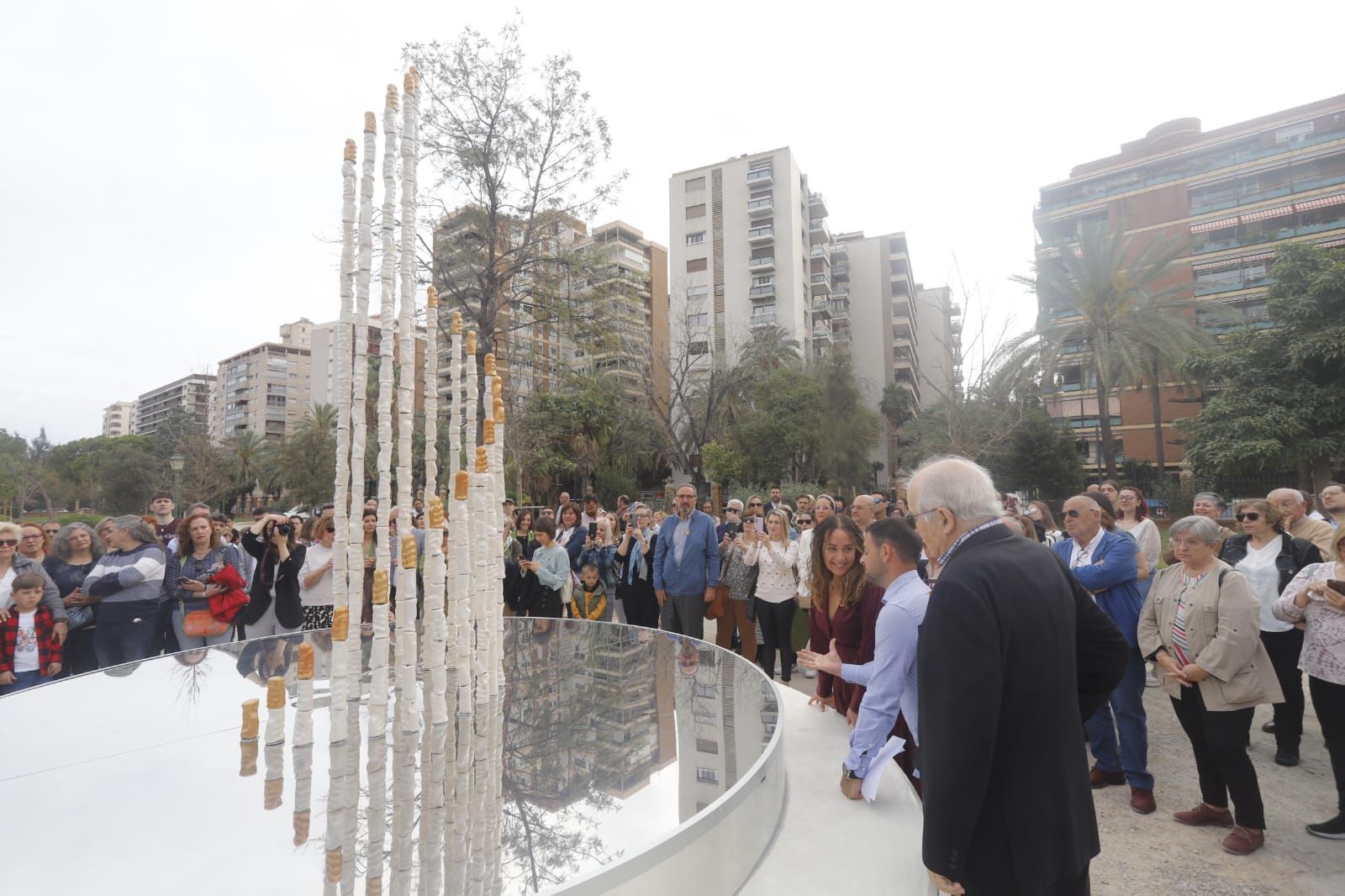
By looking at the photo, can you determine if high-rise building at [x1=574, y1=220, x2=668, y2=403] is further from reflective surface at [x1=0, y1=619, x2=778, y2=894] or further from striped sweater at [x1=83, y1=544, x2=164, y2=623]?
reflective surface at [x1=0, y1=619, x2=778, y2=894]

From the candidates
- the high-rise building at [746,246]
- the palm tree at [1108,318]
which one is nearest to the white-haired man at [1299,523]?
the palm tree at [1108,318]

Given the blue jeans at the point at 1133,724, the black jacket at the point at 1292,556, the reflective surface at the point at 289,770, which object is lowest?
the blue jeans at the point at 1133,724

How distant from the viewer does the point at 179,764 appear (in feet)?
9.05

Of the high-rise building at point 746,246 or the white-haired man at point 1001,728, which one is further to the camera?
the high-rise building at point 746,246

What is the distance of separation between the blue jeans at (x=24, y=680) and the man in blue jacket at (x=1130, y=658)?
667 centimetres

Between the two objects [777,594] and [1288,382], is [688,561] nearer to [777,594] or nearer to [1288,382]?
[777,594]

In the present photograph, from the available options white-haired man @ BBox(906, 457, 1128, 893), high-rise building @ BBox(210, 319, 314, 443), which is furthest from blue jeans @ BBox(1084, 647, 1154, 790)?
high-rise building @ BBox(210, 319, 314, 443)

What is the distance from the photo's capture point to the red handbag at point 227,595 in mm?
5168

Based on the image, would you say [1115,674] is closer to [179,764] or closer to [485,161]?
[179,764]

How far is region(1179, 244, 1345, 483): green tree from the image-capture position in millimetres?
19688

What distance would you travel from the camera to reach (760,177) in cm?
4469

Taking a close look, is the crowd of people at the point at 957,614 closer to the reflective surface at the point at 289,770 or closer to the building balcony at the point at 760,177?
the reflective surface at the point at 289,770

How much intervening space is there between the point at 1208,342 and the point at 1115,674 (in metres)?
26.7

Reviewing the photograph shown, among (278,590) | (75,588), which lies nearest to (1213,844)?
(278,590)
